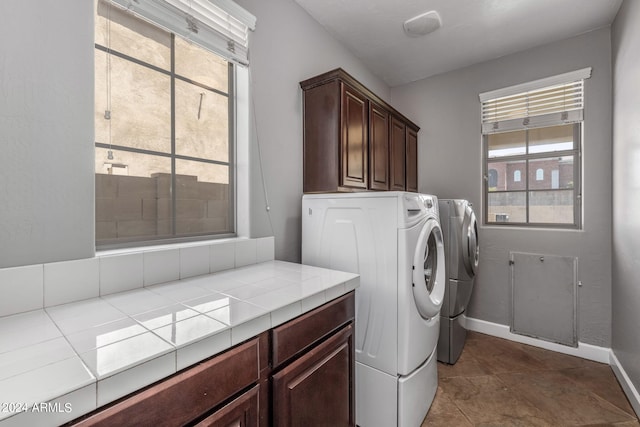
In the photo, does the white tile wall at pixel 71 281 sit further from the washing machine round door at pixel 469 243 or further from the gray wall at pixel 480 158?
the gray wall at pixel 480 158

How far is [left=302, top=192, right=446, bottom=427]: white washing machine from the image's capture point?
146cm

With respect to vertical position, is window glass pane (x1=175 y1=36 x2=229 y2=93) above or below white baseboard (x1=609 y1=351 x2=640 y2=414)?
above

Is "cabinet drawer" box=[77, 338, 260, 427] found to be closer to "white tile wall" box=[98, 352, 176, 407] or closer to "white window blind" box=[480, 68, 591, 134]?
"white tile wall" box=[98, 352, 176, 407]

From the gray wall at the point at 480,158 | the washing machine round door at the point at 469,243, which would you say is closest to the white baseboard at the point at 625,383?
the gray wall at the point at 480,158

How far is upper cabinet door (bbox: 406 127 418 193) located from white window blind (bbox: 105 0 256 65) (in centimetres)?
195

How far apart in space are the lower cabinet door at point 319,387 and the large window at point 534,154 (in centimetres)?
238

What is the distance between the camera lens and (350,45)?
2.61 metres

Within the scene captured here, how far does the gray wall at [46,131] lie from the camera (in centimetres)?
92

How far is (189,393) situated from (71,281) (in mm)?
685

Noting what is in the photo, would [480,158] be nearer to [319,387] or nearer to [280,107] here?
[280,107]

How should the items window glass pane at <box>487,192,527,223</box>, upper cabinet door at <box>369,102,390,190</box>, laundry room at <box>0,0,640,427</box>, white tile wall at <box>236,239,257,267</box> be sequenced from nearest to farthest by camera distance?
laundry room at <box>0,0,640,427</box> < white tile wall at <box>236,239,257,267</box> < upper cabinet door at <box>369,102,390,190</box> < window glass pane at <box>487,192,527,223</box>

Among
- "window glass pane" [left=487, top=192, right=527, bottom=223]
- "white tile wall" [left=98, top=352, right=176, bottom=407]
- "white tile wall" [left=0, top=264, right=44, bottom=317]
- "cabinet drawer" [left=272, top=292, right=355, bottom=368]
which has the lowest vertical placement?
"cabinet drawer" [left=272, top=292, right=355, bottom=368]

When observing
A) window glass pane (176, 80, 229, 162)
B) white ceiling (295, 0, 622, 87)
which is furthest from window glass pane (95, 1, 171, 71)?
white ceiling (295, 0, 622, 87)

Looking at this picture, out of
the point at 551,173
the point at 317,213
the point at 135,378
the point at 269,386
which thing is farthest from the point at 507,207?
the point at 135,378
